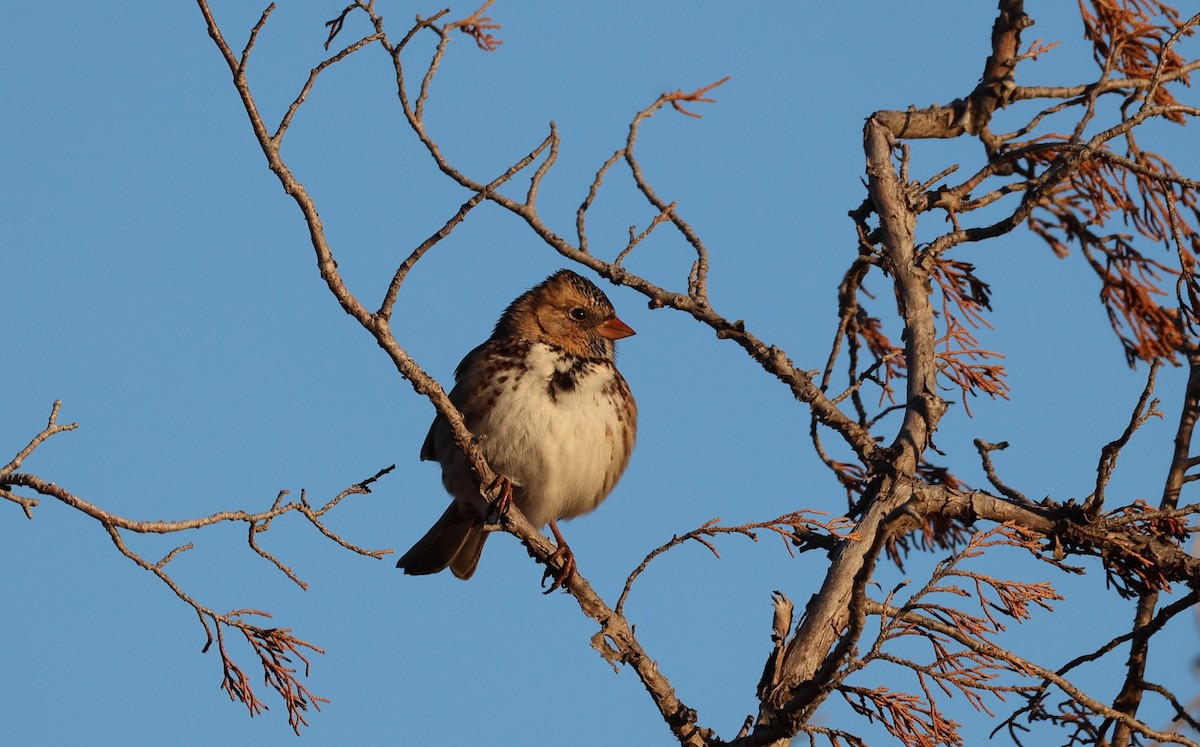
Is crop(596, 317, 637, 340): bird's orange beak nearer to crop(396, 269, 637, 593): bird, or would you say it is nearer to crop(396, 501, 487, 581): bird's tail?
crop(396, 269, 637, 593): bird

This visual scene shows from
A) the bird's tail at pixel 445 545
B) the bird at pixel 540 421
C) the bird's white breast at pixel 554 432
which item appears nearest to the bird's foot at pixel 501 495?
the bird at pixel 540 421

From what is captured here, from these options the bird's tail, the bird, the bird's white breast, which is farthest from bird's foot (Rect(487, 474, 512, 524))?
the bird's tail

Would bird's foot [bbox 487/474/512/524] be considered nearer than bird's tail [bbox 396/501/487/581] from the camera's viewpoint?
Yes

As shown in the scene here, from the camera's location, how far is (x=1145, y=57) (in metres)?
5.80

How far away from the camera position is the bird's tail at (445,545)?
6227 millimetres

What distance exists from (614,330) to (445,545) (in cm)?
120

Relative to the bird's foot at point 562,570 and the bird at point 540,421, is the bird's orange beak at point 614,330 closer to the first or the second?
the bird at point 540,421

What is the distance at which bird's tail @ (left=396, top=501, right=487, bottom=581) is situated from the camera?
20.4 feet

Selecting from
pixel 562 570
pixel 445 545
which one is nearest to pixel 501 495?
pixel 562 570

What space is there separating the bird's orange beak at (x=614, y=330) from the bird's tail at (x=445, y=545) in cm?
100

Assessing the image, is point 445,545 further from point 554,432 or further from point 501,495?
point 501,495

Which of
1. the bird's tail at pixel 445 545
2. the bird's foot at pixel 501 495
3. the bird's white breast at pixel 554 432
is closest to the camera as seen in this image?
the bird's foot at pixel 501 495

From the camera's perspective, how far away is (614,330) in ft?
21.0

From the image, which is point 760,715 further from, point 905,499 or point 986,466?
point 986,466
